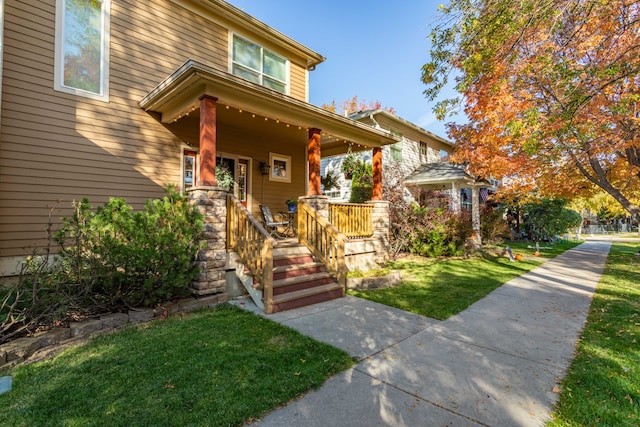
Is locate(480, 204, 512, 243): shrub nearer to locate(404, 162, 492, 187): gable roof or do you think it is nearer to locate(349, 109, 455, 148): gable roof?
locate(404, 162, 492, 187): gable roof

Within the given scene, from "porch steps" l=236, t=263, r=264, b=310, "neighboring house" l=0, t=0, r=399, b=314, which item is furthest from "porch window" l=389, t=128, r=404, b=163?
"porch steps" l=236, t=263, r=264, b=310

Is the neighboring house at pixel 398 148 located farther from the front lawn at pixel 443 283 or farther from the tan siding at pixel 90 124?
the tan siding at pixel 90 124

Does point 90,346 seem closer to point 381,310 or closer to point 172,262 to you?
point 172,262

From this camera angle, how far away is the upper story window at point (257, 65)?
828 cm

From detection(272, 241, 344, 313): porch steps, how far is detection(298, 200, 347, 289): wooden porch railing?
15 centimetres

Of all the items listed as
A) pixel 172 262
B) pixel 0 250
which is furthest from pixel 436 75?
pixel 0 250

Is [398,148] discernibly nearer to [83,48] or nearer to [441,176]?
[441,176]

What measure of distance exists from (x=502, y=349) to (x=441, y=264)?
632 centimetres

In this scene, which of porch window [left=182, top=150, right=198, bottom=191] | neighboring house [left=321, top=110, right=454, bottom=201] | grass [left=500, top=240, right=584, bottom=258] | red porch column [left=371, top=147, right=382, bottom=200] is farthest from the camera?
neighboring house [left=321, top=110, right=454, bottom=201]

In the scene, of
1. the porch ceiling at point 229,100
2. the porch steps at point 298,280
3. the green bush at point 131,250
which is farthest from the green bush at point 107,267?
the porch ceiling at point 229,100

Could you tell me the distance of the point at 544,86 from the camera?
8.05 meters

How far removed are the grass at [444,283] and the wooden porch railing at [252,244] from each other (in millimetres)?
2005

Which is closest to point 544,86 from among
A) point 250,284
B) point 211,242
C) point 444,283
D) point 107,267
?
point 444,283

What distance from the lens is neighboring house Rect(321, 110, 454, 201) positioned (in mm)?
13191
